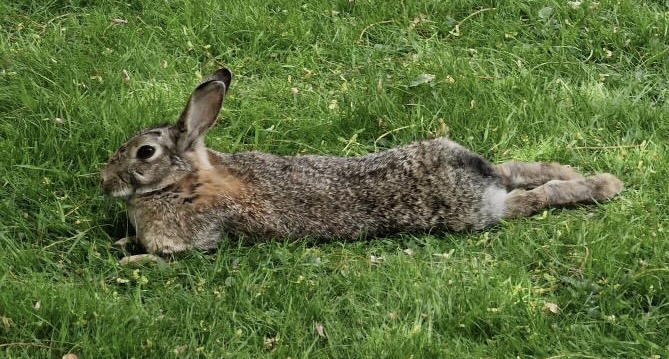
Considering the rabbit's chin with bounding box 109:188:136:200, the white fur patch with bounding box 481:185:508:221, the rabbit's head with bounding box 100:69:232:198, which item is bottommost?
the white fur patch with bounding box 481:185:508:221

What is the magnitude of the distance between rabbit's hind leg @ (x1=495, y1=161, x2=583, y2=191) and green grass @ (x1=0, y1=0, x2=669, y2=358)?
0.23 metres

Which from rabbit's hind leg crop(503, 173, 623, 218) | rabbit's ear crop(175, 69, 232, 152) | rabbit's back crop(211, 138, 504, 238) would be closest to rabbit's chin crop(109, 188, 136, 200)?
rabbit's ear crop(175, 69, 232, 152)

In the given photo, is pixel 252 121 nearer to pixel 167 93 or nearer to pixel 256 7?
pixel 167 93

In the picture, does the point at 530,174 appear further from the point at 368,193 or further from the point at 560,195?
the point at 368,193

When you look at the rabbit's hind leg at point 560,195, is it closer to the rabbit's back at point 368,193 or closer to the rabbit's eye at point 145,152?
the rabbit's back at point 368,193

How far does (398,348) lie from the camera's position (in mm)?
4789

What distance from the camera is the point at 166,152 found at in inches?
232

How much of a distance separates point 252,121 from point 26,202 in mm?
1585

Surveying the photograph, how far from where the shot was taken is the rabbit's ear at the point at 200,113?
19.2ft

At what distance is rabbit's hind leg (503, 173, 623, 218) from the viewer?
19.6 feet

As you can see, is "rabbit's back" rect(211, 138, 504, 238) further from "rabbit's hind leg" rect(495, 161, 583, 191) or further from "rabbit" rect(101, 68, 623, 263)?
"rabbit's hind leg" rect(495, 161, 583, 191)

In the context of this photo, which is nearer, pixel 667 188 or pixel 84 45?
pixel 667 188

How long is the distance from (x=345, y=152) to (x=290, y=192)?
74 cm

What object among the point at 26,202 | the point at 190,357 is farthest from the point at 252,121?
the point at 190,357
